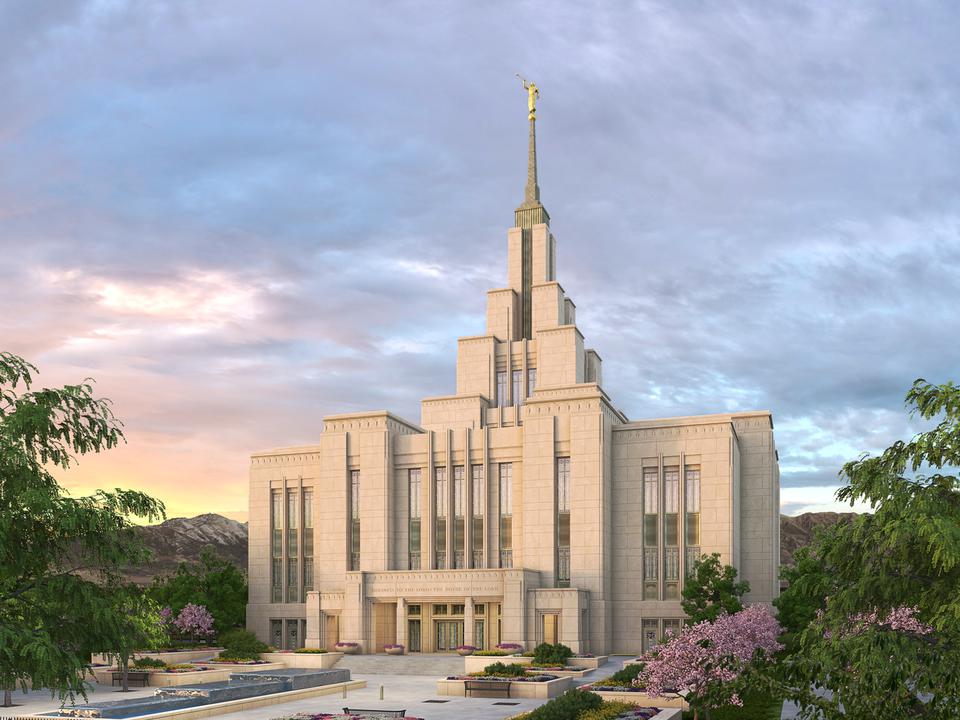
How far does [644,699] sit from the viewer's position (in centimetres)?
3425

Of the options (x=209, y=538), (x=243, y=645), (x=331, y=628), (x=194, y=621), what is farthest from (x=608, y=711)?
(x=209, y=538)

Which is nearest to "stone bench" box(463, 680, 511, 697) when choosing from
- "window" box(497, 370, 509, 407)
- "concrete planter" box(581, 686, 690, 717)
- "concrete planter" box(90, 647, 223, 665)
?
"concrete planter" box(581, 686, 690, 717)

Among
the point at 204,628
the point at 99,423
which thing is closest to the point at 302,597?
the point at 204,628

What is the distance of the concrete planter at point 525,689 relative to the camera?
131 feet

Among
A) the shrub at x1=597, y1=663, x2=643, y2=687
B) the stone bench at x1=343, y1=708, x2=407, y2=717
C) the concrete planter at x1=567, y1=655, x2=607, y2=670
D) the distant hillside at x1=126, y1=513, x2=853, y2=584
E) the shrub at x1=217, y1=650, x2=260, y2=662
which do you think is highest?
the stone bench at x1=343, y1=708, x2=407, y2=717

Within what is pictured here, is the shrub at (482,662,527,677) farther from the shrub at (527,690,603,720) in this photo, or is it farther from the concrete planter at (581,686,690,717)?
the shrub at (527,690,603,720)

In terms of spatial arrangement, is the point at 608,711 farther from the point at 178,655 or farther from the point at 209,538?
the point at 209,538

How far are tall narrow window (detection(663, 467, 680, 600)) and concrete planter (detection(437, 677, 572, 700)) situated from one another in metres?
20.2

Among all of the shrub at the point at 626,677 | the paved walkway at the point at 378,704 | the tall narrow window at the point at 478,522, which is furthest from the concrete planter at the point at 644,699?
the tall narrow window at the point at 478,522

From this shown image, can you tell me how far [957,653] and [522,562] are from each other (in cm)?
4945

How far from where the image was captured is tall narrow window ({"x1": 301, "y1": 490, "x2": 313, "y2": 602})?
68688 millimetres

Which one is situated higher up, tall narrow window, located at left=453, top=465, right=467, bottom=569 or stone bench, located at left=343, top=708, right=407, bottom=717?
tall narrow window, located at left=453, top=465, right=467, bottom=569

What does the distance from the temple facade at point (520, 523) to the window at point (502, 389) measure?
1715mm

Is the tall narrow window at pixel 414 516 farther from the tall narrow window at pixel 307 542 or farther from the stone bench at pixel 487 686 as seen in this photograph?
the stone bench at pixel 487 686
